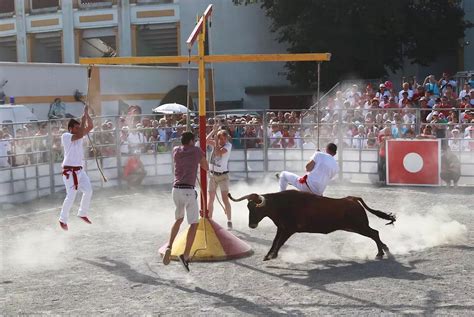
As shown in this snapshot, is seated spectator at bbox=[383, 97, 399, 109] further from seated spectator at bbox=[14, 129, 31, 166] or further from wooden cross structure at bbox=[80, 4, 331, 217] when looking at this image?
wooden cross structure at bbox=[80, 4, 331, 217]

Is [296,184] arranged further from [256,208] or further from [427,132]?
[427,132]

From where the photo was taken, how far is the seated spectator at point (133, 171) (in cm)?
1945

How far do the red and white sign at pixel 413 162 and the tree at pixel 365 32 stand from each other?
14876mm

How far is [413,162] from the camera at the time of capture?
1817cm

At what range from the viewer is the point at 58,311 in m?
8.05

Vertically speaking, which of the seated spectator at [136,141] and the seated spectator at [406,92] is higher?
the seated spectator at [406,92]

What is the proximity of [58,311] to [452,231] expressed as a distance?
6164 mm

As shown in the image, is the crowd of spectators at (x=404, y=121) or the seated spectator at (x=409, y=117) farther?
the seated spectator at (x=409, y=117)

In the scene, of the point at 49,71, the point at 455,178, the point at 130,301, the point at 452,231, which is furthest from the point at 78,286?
the point at 49,71

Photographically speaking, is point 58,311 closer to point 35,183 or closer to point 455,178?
point 35,183

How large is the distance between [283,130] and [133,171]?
12.6 feet

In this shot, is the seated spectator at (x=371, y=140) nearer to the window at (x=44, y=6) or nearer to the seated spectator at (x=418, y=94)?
the seated spectator at (x=418, y=94)

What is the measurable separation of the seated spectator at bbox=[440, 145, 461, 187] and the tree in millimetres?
15300

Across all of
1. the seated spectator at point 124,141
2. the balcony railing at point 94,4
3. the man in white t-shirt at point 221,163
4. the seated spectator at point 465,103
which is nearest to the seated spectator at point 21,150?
the seated spectator at point 124,141
